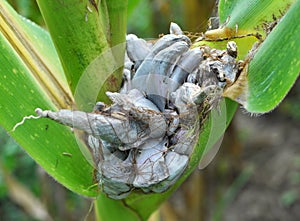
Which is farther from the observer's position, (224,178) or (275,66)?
(224,178)

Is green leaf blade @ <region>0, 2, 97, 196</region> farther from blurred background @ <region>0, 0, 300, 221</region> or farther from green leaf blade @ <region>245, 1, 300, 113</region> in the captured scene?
blurred background @ <region>0, 0, 300, 221</region>

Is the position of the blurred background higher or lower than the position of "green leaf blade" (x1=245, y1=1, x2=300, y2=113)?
lower

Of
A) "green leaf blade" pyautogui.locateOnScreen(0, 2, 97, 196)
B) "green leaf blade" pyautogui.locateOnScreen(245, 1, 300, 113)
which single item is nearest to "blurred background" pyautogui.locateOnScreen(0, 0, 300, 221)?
"green leaf blade" pyautogui.locateOnScreen(0, 2, 97, 196)

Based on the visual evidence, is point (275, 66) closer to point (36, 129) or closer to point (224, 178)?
point (36, 129)

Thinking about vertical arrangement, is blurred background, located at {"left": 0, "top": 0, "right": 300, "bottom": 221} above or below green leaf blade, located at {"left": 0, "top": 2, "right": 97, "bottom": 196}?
below

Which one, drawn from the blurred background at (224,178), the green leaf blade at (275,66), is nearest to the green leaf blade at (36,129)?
the green leaf blade at (275,66)

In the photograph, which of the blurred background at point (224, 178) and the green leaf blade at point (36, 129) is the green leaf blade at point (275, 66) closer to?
the green leaf blade at point (36, 129)

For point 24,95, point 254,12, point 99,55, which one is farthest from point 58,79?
point 254,12

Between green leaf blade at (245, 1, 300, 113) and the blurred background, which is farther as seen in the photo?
the blurred background

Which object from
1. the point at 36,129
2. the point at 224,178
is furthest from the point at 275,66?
the point at 224,178
